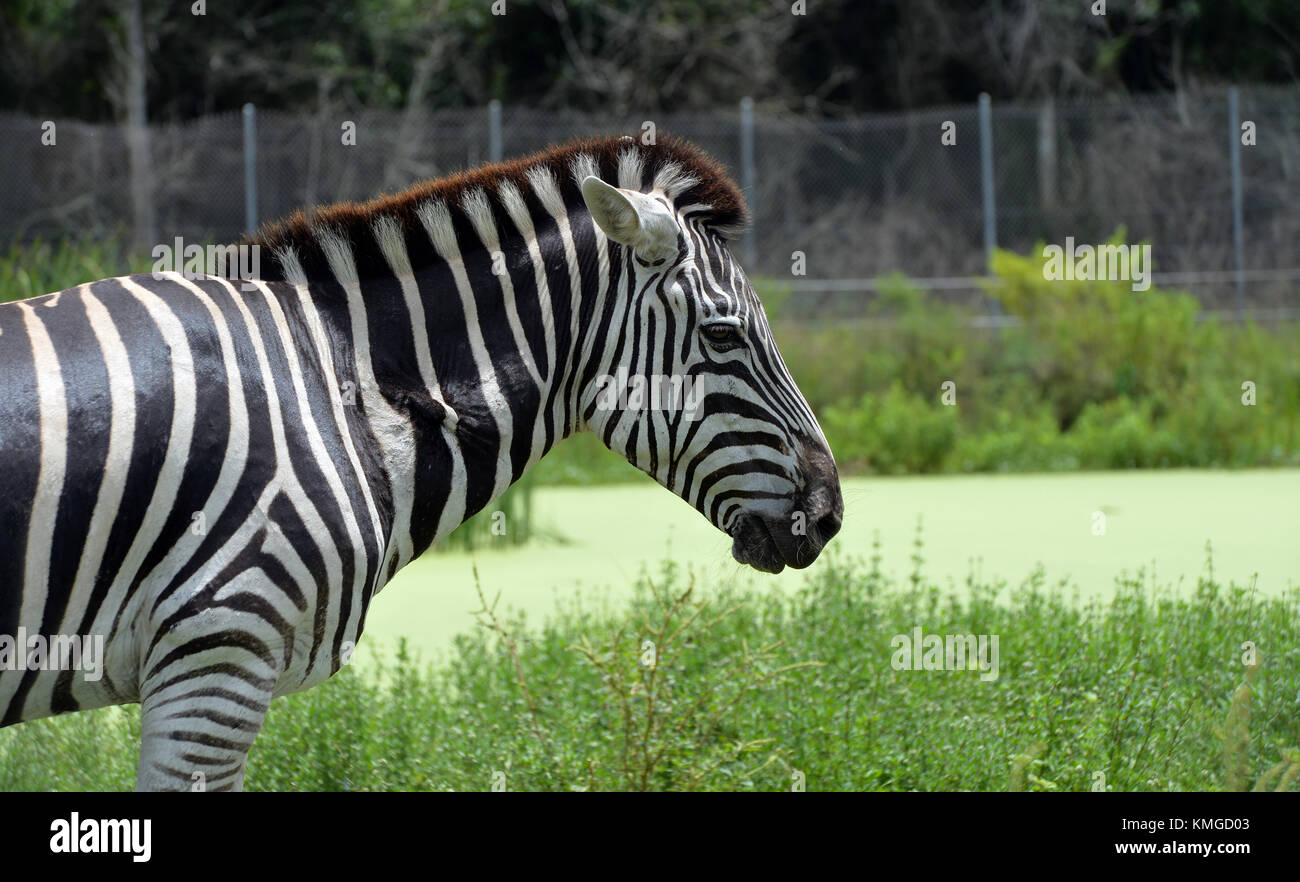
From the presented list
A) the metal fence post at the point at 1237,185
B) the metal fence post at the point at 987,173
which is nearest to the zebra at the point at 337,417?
the metal fence post at the point at 987,173

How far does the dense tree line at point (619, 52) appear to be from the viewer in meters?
19.2

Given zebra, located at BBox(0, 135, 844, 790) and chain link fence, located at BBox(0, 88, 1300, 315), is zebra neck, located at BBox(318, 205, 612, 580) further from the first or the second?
chain link fence, located at BBox(0, 88, 1300, 315)

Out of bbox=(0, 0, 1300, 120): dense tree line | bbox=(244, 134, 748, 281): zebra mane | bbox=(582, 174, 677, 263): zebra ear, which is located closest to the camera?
bbox=(582, 174, 677, 263): zebra ear

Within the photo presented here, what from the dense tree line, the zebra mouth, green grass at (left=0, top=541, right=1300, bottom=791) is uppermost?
the dense tree line

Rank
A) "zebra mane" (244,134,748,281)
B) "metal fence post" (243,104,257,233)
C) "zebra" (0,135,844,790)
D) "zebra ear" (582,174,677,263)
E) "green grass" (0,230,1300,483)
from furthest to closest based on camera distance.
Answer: "metal fence post" (243,104,257,233)
"green grass" (0,230,1300,483)
"zebra mane" (244,134,748,281)
"zebra ear" (582,174,677,263)
"zebra" (0,135,844,790)

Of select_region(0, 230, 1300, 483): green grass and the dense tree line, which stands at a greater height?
the dense tree line

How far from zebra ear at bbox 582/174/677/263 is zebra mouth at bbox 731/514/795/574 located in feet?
1.96

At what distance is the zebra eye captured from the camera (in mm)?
2818

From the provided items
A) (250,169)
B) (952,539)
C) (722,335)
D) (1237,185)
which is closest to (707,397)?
(722,335)

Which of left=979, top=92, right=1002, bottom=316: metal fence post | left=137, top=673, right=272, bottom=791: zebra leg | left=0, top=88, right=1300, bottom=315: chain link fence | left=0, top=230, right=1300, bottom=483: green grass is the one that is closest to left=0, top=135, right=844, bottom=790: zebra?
left=137, top=673, right=272, bottom=791: zebra leg

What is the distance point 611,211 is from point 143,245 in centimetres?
1201

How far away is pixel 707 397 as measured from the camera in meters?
2.83
